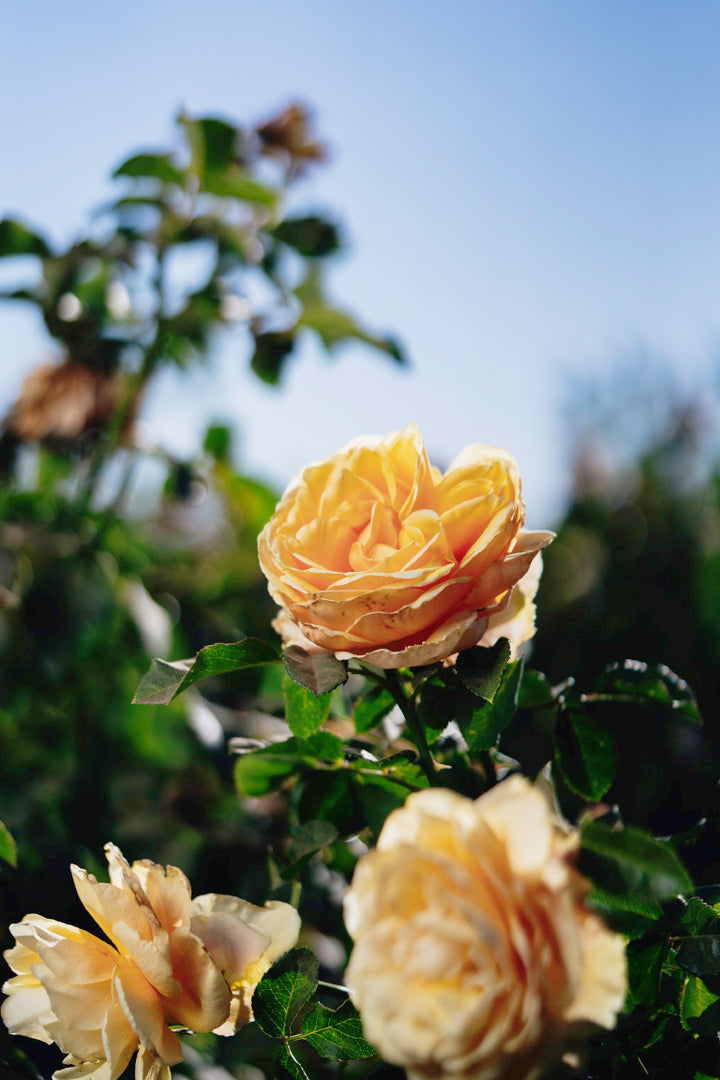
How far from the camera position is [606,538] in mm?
4746

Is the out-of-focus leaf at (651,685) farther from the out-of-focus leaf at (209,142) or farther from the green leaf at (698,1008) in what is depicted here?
the out-of-focus leaf at (209,142)

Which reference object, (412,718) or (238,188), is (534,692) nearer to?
(412,718)

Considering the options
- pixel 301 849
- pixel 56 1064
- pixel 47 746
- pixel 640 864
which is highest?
pixel 640 864

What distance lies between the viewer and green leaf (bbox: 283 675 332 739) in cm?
38

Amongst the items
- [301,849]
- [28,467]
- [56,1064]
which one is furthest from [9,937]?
[28,467]

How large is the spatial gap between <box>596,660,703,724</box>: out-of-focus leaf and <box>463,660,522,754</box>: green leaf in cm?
8

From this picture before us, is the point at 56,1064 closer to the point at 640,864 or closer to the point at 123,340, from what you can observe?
the point at 640,864

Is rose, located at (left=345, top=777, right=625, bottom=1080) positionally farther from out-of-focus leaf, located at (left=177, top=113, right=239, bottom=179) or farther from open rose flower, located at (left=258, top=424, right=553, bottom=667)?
out-of-focus leaf, located at (left=177, top=113, right=239, bottom=179)

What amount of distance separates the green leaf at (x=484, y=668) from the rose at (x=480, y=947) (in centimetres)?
8

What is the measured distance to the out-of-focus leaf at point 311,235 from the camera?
0.81 metres

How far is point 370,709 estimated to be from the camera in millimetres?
435

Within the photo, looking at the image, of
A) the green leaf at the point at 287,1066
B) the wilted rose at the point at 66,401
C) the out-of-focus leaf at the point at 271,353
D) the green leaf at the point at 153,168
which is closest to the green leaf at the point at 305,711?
the green leaf at the point at 287,1066

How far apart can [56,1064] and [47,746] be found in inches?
19.5

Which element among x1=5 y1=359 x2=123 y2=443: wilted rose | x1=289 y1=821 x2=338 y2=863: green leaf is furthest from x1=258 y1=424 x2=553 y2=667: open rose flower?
x1=5 y1=359 x2=123 y2=443: wilted rose
